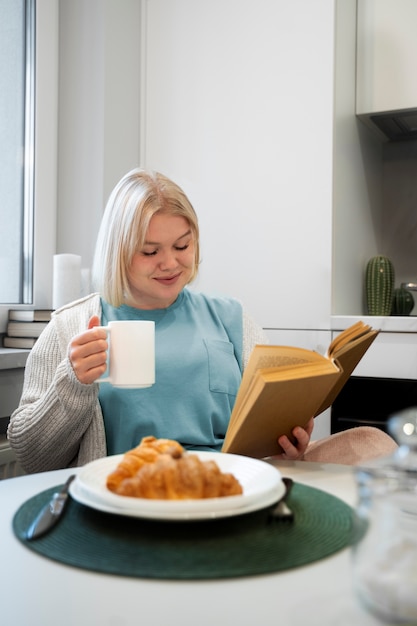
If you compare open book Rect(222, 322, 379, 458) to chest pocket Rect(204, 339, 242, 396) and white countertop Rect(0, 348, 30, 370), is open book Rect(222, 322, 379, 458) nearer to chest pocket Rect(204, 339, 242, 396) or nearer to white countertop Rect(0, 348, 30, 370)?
chest pocket Rect(204, 339, 242, 396)

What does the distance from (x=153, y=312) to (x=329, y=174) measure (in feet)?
3.41

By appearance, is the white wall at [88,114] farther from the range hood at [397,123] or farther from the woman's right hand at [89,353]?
the woman's right hand at [89,353]

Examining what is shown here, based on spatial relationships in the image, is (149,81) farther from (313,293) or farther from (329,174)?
(313,293)

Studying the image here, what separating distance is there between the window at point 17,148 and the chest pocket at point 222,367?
1011 millimetres

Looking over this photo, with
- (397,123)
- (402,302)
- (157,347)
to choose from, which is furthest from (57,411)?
(397,123)

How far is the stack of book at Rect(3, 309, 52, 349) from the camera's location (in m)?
2.01

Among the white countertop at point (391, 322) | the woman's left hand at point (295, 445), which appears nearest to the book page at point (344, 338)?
the woman's left hand at point (295, 445)

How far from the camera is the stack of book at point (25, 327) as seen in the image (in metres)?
2.01

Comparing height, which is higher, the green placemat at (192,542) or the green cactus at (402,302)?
the green cactus at (402,302)

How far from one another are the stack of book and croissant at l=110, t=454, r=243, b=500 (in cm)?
139

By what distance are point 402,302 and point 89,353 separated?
1.71 metres

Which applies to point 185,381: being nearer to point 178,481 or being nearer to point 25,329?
point 178,481

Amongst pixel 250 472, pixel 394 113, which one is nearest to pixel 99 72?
pixel 394 113

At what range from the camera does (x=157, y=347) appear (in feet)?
4.43
